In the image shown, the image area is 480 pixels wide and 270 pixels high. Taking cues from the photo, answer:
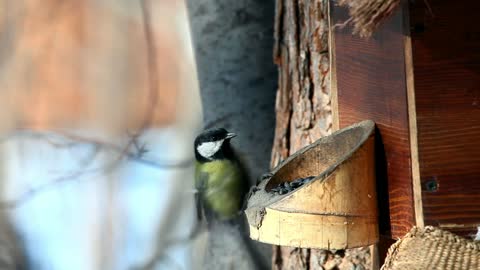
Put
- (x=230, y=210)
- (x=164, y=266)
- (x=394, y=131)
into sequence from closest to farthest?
(x=394, y=131) < (x=230, y=210) < (x=164, y=266)

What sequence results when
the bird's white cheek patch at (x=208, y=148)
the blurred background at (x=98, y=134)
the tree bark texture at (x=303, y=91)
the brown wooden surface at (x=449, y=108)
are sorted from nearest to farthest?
the brown wooden surface at (x=449, y=108)
the tree bark texture at (x=303, y=91)
the bird's white cheek patch at (x=208, y=148)
the blurred background at (x=98, y=134)

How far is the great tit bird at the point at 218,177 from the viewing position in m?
3.08

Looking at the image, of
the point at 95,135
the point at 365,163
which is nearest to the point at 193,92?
the point at 95,135

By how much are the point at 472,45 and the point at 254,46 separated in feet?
4.56

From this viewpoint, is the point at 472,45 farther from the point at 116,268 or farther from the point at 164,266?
the point at 116,268

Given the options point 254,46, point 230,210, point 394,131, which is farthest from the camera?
point 230,210

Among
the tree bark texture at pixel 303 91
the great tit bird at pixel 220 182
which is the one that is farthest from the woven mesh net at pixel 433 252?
the great tit bird at pixel 220 182

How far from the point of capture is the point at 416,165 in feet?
4.52

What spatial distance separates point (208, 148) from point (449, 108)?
193cm

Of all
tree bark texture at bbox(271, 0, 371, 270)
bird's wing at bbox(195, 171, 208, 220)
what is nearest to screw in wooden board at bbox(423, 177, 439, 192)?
tree bark texture at bbox(271, 0, 371, 270)

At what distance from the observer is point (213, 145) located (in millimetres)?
3129

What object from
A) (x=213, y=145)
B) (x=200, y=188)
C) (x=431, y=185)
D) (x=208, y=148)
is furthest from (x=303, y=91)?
(x=200, y=188)

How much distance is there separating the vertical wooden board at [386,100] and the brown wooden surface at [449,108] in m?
0.04

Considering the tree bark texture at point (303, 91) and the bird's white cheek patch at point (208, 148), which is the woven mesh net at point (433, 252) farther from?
the bird's white cheek patch at point (208, 148)
